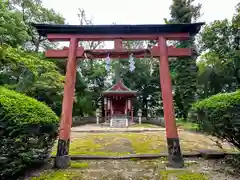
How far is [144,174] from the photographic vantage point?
13.2ft

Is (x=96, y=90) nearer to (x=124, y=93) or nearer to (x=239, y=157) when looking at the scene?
(x=124, y=93)

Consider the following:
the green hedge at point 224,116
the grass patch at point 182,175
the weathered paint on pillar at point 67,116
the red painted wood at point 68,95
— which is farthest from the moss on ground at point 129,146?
the green hedge at point 224,116

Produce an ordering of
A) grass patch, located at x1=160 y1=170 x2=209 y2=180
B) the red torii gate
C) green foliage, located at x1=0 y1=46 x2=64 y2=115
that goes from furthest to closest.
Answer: green foliage, located at x1=0 y1=46 x2=64 y2=115
the red torii gate
grass patch, located at x1=160 y1=170 x2=209 y2=180

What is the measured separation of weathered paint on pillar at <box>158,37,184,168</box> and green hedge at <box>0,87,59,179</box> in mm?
2800

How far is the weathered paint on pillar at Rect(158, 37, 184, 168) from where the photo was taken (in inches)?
180

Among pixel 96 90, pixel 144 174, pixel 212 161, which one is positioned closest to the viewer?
pixel 144 174

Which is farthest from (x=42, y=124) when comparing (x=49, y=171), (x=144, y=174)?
(x=144, y=174)

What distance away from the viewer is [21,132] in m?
3.53

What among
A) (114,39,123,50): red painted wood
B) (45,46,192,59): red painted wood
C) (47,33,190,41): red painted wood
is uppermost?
(47,33,190,41): red painted wood

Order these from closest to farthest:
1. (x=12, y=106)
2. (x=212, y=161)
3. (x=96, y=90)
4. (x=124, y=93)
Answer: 1. (x=12, y=106)
2. (x=212, y=161)
3. (x=124, y=93)
4. (x=96, y=90)

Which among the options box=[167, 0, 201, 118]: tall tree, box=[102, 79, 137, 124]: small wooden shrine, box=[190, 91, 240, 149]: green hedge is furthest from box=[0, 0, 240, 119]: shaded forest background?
box=[190, 91, 240, 149]: green hedge

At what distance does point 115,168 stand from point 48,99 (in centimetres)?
1345

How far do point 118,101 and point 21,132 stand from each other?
699 inches

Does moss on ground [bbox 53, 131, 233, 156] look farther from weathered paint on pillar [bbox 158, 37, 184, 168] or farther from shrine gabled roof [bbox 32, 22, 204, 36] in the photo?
shrine gabled roof [bbox 32, 22, 204, 36]
